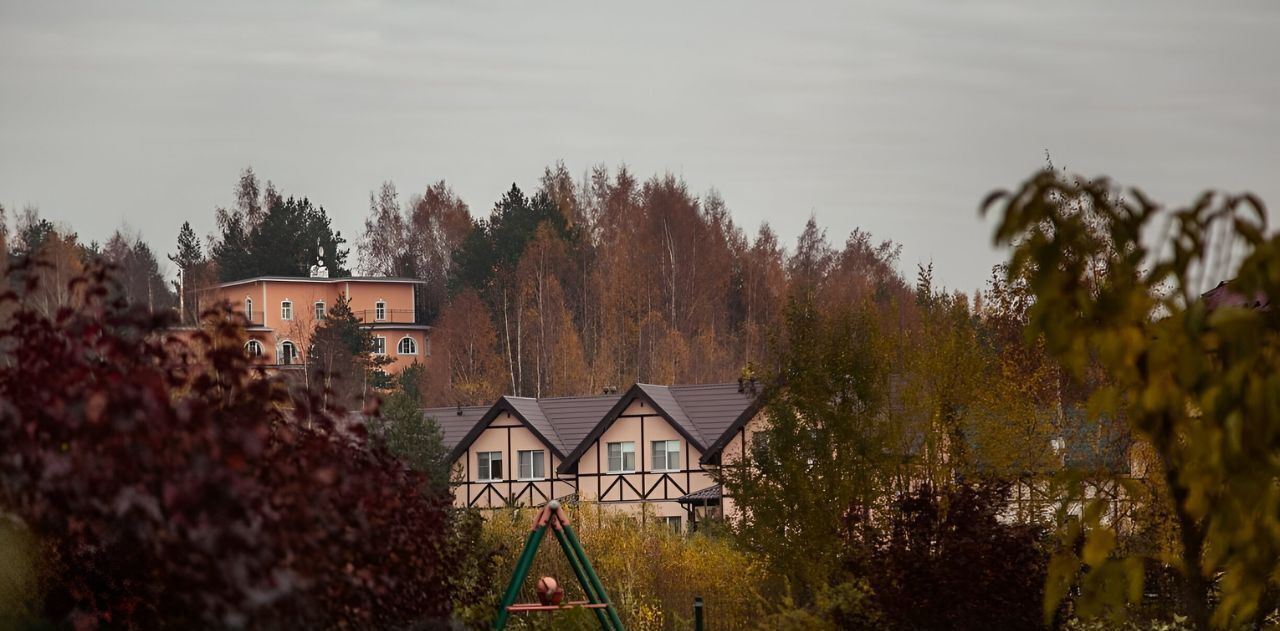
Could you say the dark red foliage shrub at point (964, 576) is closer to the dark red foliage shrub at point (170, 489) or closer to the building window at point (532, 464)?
the dark red foliage shrub at point (170, 489)

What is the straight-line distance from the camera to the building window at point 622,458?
125 feet

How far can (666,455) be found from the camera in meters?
Result: 38.1

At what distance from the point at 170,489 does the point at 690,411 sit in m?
34.8

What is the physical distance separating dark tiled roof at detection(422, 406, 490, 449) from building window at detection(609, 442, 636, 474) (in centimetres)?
453

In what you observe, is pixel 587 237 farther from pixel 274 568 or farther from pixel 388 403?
pixel 274 568

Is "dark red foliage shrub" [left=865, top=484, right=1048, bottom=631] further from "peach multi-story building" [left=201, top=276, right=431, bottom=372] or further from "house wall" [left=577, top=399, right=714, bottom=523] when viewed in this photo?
"peach multi-story building" [left=201, top=276, right=431, bottom=372]

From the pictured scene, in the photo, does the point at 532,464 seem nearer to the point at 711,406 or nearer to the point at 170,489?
the point at 711,406

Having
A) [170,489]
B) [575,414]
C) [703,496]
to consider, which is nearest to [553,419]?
[575,414]

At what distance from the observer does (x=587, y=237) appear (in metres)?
66.9

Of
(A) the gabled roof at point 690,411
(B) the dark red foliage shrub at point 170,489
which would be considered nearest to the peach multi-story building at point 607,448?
(A) the gabled roof at point 690,411

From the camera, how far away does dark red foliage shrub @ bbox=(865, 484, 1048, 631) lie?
31.0 feet

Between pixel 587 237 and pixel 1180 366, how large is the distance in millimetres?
64733

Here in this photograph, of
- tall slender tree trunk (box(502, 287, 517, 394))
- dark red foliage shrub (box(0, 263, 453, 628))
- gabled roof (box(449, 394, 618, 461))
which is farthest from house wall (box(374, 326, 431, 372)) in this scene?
dark red foliage shrub (box(0, 263, 453, 628))

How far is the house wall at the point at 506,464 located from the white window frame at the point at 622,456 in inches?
63.3
